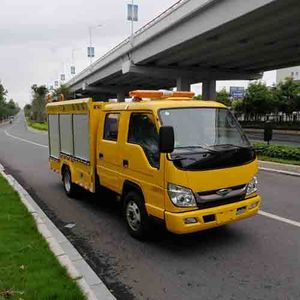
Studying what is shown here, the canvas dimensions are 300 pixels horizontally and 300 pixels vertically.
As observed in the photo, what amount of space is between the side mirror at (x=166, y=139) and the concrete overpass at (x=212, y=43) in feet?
55.2

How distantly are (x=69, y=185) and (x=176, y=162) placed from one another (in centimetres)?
488

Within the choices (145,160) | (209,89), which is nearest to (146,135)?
(145,160)

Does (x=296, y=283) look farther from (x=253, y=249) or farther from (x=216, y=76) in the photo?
(x=216, y=76)

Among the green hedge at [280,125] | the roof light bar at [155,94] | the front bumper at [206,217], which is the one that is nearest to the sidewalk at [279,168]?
the roof light bar at [155,94]

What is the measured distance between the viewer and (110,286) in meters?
5.10

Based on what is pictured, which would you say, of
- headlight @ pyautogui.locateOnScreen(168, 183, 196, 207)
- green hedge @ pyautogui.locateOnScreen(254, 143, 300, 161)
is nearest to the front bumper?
headlight @ pyautogui.locateOnScreen(168, 183, 196, 207)

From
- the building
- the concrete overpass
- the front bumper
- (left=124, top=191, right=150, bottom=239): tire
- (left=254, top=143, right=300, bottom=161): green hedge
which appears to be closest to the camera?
the front bumper

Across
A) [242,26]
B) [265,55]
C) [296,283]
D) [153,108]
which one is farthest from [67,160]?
[265,55]

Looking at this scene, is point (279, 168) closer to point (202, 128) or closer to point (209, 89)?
point (202, 128)

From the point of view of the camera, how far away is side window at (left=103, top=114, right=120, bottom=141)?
7.27m

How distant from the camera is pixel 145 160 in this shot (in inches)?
248

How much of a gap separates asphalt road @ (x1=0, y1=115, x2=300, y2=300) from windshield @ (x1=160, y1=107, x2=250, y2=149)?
1.47 m

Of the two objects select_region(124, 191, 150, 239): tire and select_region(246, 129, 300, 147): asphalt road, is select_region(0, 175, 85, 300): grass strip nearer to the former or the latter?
select_region(124, 191, 150, 239): tire

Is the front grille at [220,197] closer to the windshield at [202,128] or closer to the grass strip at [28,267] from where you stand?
the windshield at [202,128]
